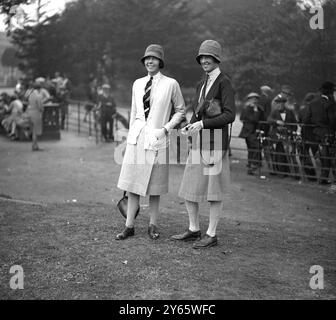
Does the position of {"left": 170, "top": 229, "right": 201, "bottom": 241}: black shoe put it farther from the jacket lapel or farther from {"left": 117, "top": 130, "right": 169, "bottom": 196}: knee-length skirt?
the jacket lapel

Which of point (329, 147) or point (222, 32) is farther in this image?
point (222, 32)

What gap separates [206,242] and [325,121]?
6276 millimetres

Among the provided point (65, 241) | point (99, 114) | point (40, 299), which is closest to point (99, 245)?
point (65, 241)

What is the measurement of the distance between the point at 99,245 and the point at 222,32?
39.8 ft

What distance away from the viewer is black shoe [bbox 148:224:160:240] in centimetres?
562

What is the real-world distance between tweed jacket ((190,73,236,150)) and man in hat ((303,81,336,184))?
588 cm

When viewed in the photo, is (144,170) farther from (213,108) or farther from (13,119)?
(13,119)

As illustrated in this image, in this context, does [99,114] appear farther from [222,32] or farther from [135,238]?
[135,238]

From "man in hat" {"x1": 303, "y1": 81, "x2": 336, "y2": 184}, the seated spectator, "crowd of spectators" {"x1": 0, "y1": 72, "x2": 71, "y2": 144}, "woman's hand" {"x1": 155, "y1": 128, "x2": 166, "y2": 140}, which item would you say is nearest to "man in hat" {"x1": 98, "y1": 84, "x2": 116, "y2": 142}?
"crowd of spectators" {"x1": 0, "y1": 72, "x2": 71, "y2": 144}

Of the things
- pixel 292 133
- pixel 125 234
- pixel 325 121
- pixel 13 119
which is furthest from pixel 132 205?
pixel 13 119

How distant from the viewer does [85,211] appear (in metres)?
6.95

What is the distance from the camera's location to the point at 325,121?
1070 cm

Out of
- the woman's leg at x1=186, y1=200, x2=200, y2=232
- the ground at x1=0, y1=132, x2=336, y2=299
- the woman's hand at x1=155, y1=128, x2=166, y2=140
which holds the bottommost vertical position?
the ground at x1=0, y1=132, x2=336, y2=299

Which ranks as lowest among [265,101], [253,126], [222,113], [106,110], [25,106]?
[253,126]
